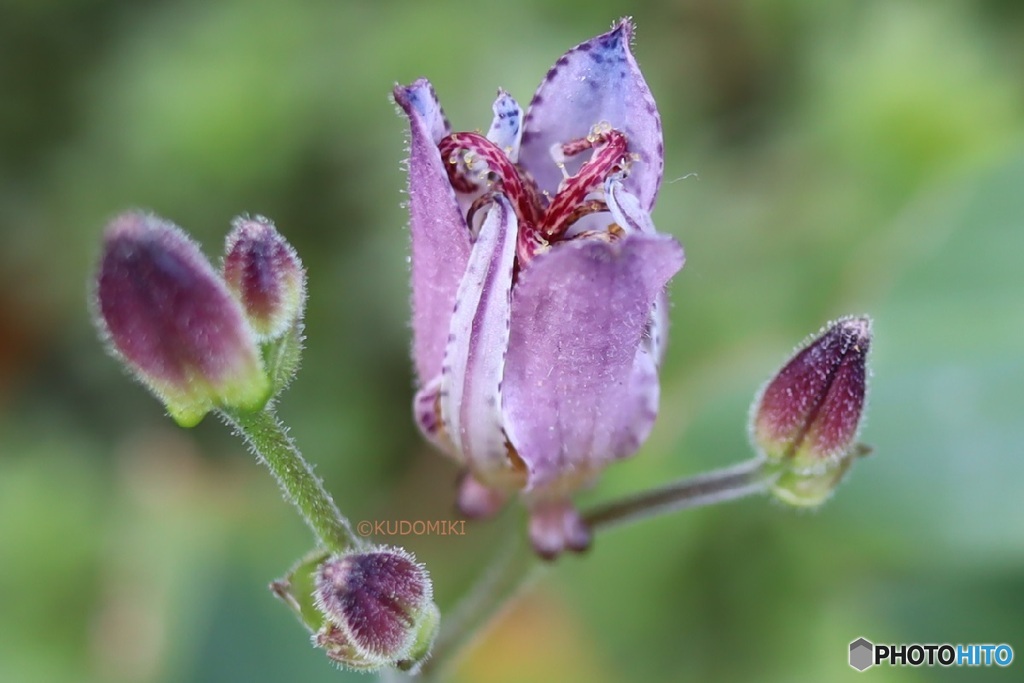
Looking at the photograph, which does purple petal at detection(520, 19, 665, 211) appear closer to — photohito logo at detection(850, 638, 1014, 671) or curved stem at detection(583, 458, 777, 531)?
curved stem at detection(583, 458, 777, 531)

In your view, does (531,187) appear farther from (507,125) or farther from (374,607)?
(374,607)

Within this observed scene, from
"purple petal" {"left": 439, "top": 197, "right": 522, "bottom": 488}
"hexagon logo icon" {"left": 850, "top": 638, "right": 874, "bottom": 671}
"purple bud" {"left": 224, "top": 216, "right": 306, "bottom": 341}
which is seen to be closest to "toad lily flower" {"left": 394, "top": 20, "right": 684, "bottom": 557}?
"purple petal" {"left": 439, "top": 197, "right": 522, "bottom": 488}

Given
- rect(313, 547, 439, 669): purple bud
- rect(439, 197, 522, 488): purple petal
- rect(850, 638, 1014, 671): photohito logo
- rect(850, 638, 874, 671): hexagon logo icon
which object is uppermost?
rect(439, 197, 522, 488): purple petal

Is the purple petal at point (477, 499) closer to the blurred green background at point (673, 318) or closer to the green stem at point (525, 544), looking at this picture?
the green stem at point (525, 544)

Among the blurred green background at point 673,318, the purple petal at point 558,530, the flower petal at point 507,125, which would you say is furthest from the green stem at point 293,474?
the blurred green background at point 673,318

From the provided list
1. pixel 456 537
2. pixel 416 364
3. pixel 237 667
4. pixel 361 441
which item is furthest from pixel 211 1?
pixel 416 364

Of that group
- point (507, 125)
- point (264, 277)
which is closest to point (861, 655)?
point (507, 125)

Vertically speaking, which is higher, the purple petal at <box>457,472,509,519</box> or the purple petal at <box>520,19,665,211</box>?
the purple petal at <box>520,19,665,211</box>
